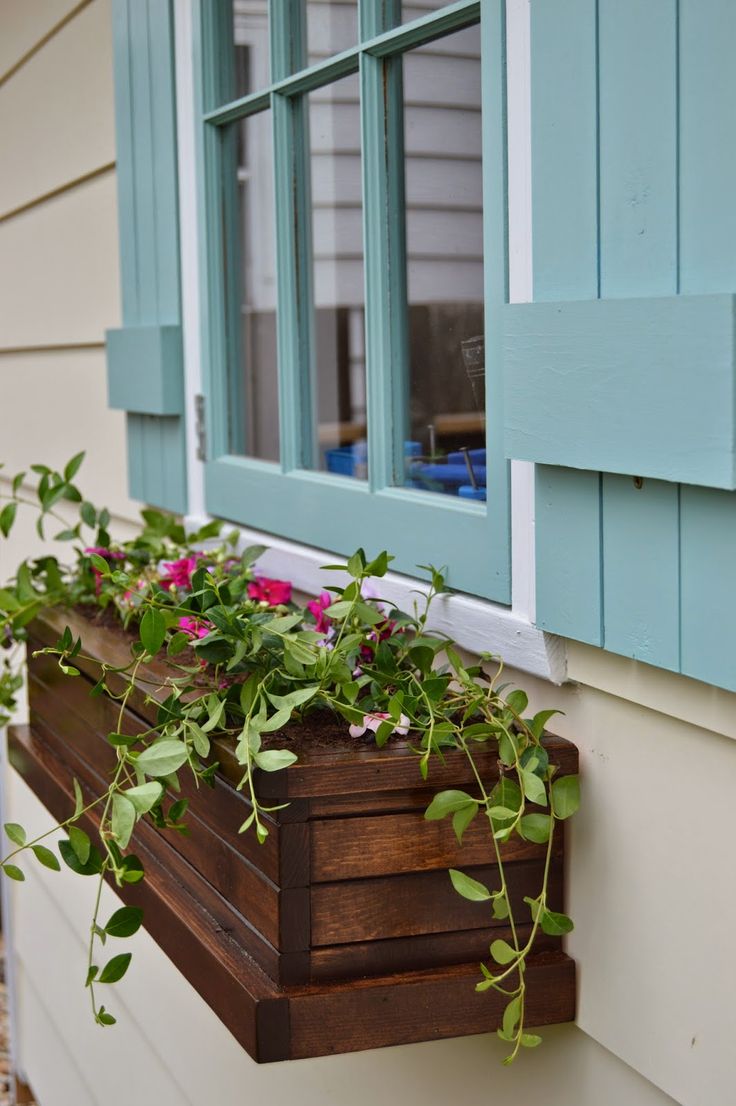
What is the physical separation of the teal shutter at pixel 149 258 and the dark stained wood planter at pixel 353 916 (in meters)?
0.94

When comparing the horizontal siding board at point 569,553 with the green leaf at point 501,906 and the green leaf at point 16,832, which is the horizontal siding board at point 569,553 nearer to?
the green leaf at point 501,906

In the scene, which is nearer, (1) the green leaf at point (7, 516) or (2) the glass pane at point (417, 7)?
(2) the glass pane at point (417, 7)

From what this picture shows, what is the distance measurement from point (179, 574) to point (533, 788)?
2.24 ft

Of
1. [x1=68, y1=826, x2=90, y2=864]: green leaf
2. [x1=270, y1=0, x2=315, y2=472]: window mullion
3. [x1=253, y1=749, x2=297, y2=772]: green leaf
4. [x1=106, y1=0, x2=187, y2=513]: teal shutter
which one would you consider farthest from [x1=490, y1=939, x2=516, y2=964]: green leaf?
[x1=106, y1=0, x2=187, y2=513]: teal shutter

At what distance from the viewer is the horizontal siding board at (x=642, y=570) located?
0.96 meters

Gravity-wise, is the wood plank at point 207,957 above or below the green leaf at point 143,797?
below

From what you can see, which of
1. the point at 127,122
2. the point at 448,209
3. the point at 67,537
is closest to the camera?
the point at 448,209

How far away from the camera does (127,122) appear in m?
2.10

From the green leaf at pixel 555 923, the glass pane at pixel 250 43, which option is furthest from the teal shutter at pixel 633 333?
the glass pane at pixel 250 43

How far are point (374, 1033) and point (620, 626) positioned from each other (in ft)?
1.28

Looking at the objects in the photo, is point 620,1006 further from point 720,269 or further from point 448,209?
point 448,209

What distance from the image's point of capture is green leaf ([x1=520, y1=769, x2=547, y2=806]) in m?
1.04

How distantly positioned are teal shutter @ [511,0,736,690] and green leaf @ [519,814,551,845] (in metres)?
0.15

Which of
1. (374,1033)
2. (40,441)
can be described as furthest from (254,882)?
(40,441)
